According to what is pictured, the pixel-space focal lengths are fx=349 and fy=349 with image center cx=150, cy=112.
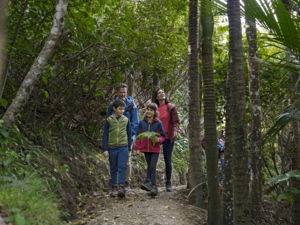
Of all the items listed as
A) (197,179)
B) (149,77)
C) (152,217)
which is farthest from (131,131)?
(149,77)

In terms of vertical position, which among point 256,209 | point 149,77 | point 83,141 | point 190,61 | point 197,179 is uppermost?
point 149,77

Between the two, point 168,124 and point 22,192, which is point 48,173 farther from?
point 168,124

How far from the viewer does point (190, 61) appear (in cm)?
664

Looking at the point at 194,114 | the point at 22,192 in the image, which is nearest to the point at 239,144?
the point at 22,192

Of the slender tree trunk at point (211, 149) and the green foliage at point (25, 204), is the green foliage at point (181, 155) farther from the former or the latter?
the green foliage at point (25, 204)

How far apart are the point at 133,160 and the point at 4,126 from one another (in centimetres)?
563

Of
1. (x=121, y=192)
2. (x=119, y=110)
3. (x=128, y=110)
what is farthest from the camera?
(x=128, y=110)

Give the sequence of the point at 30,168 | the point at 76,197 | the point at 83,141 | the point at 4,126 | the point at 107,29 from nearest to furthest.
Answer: the point at 4,126 → the point at 30,168 → the point at 76,197 → the point at 107,29 → the point at 83,141

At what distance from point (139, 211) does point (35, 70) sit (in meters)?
2.88

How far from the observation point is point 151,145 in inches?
284

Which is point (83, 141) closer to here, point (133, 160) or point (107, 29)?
point (133, 160)

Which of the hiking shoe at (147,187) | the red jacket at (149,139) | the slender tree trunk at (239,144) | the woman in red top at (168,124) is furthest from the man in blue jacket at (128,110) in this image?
the slender tree trunk at (239,144)

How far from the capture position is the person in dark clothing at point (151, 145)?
7.12 meters

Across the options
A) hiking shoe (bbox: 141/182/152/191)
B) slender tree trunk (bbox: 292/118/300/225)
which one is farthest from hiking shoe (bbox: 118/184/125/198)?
slender tree trunk (bbox: 292/118/300/225)
